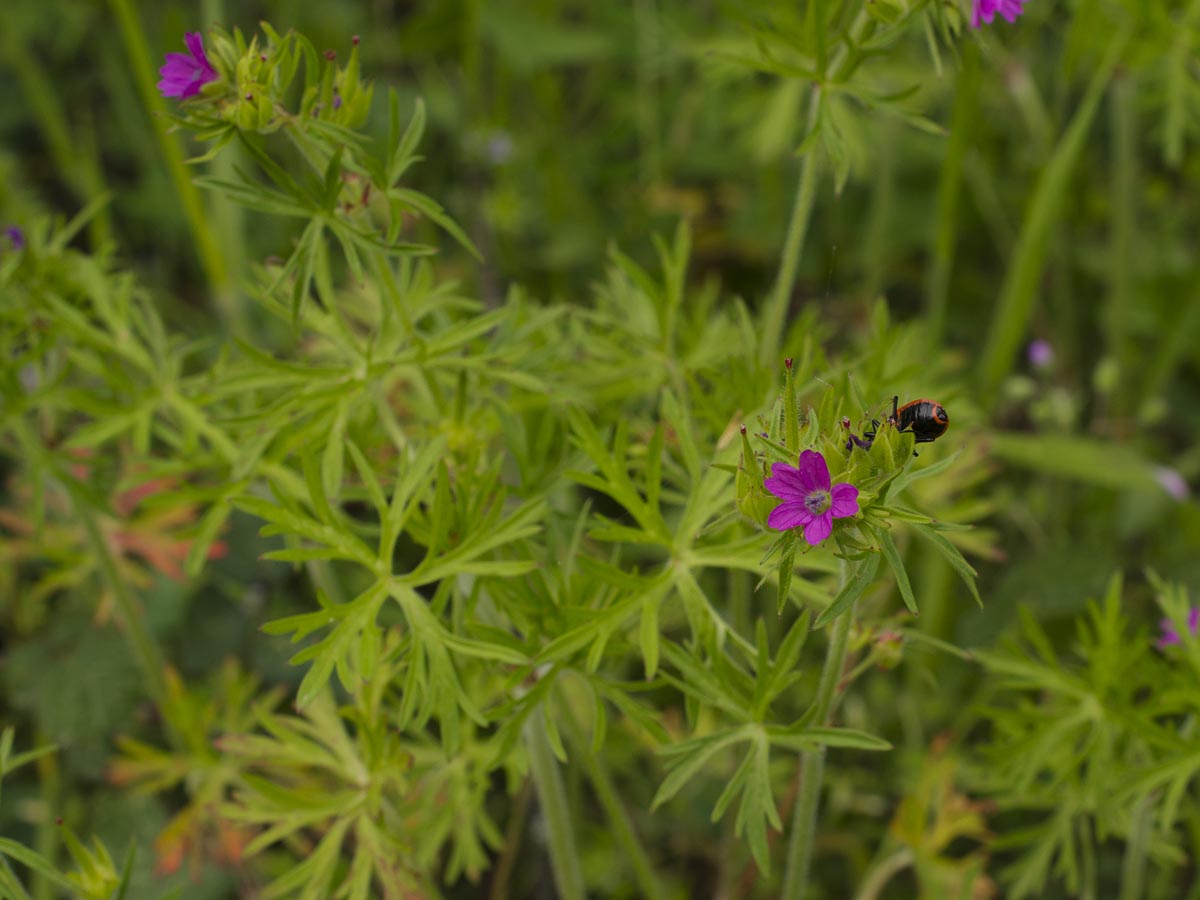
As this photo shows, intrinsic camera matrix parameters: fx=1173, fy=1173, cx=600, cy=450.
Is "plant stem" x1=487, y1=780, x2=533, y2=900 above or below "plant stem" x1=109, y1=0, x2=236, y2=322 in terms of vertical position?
below

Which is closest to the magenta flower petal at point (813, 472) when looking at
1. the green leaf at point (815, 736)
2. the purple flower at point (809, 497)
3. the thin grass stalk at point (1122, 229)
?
the purple flower at point (809, 497)

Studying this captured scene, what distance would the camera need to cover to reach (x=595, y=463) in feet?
4.66

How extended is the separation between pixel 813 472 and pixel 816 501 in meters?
0.03

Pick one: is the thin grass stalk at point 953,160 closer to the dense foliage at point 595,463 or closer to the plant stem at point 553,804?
the dense foliage at point 595,463

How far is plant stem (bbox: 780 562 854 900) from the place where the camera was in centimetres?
125

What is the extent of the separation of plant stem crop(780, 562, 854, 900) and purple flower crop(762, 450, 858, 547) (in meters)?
0.19

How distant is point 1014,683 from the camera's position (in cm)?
159

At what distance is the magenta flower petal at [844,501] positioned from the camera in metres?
0.96

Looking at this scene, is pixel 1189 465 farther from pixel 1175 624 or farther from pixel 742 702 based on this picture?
pixel 742 702

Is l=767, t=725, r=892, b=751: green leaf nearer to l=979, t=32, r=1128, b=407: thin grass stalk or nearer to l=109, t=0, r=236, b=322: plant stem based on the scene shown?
l=979, t=32, r=1128, b=407: thin grass stalk

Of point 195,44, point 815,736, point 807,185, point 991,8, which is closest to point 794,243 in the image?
point 807,185

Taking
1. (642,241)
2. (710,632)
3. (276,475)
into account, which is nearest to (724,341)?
(710,632)

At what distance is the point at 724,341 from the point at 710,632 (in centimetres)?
58

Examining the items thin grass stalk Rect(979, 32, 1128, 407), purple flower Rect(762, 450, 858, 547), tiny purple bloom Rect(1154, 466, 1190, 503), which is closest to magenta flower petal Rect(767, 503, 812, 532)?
purple flower Rect(762, 450, 858, 547)
